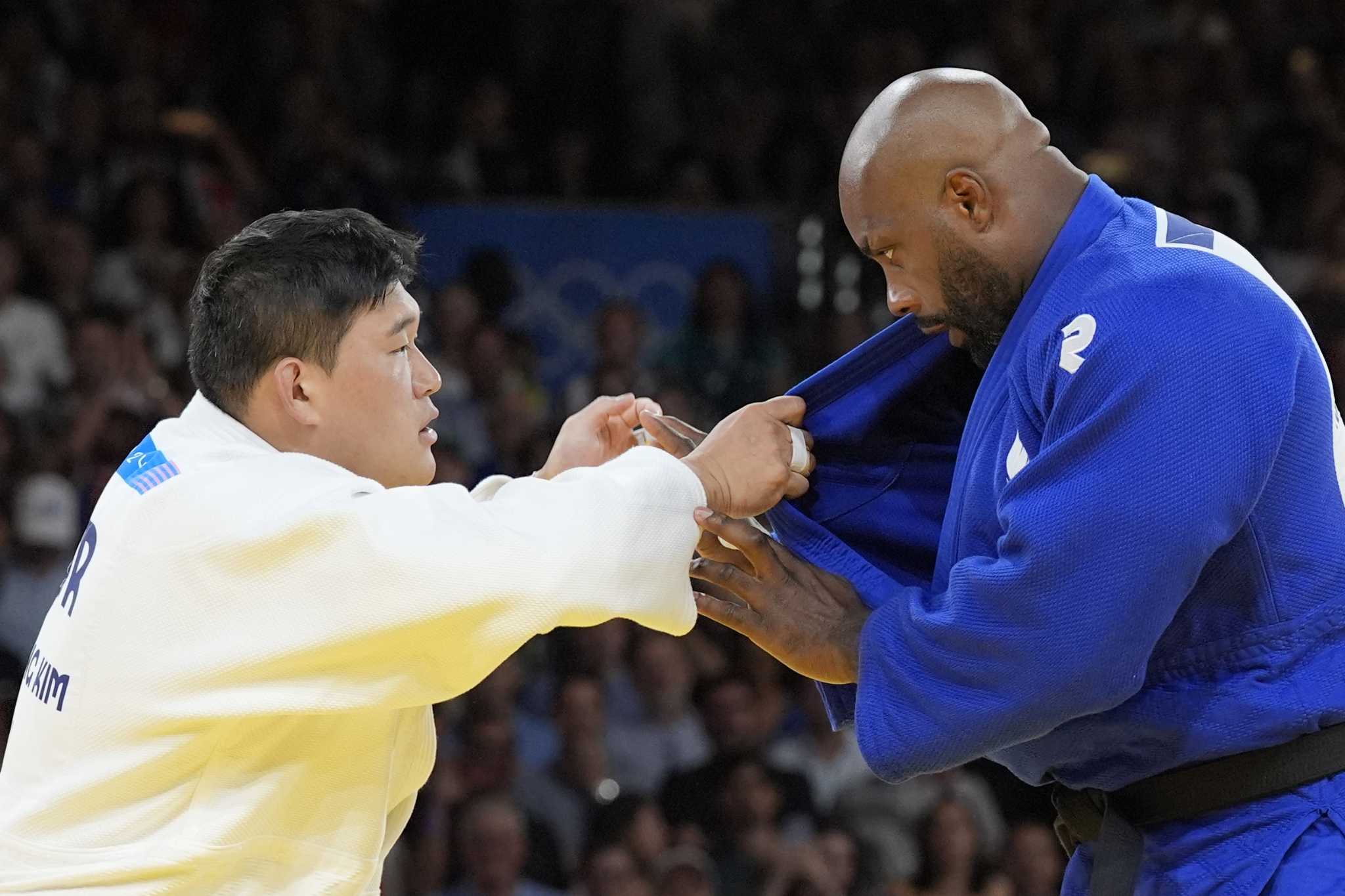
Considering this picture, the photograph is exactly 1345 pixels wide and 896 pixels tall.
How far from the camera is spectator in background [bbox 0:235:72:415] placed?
6.26 meters

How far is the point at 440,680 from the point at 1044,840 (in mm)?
4172

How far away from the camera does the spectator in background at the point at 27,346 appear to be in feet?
20.5

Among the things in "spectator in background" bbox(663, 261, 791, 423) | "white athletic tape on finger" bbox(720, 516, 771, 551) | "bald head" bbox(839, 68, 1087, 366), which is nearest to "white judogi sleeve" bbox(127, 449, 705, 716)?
"white athletic tape on finger" bbox(720, 516, 771, 551)

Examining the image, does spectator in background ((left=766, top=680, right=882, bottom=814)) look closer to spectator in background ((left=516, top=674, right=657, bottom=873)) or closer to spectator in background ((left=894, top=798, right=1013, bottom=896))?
spectator in background ((left=894, top=798, right=1013, bottom=896))

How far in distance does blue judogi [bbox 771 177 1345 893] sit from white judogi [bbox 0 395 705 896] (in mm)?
438

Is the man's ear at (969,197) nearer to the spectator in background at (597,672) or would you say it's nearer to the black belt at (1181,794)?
the black belt at (1181,794)

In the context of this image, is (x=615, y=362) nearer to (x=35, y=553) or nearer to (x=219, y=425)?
(x=35, y=553)

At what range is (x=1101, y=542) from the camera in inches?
84.8

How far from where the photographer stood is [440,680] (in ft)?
7.54

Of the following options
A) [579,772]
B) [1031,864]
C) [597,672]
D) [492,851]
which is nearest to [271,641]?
[492,851]

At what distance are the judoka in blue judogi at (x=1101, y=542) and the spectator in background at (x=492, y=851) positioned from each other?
9.95 feet

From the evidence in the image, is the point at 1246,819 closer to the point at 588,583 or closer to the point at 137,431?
the point at 588,583

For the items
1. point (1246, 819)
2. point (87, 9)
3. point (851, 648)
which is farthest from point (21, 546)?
point (1246, 819)

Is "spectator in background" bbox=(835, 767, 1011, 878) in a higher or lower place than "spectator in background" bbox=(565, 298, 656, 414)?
lower
